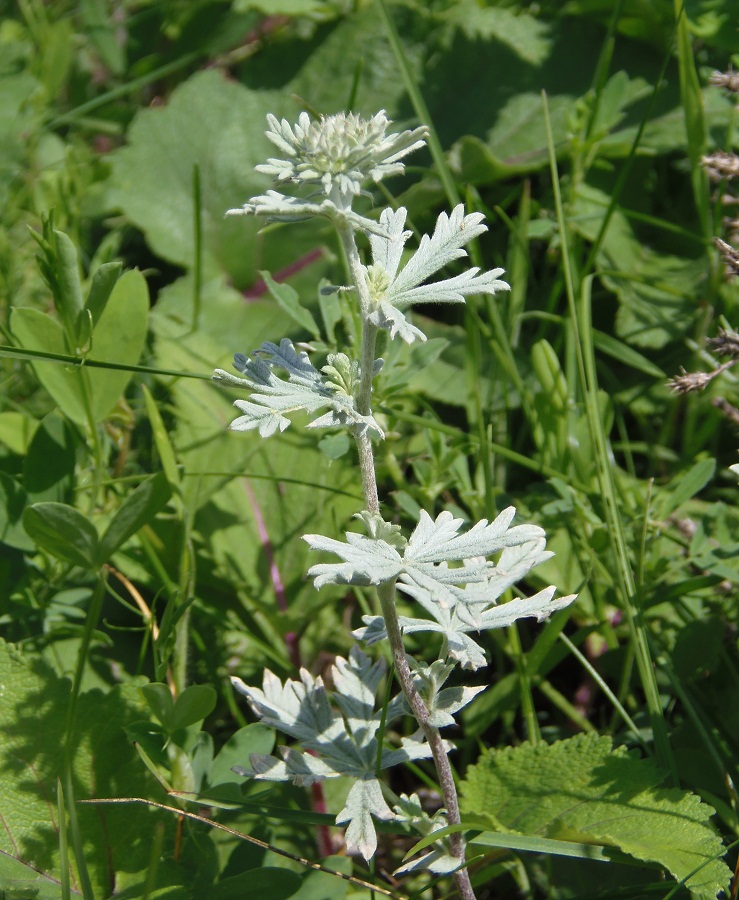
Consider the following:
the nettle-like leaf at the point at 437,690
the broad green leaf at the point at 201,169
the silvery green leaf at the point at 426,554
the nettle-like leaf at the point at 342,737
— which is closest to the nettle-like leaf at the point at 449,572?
the silvery green leaf at the point at 426,554

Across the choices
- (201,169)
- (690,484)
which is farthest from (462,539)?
(201,169)

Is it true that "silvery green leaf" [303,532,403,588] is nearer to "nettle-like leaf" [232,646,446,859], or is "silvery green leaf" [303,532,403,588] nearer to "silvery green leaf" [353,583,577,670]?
→ "silvery green leaf" [353,583,577,670]

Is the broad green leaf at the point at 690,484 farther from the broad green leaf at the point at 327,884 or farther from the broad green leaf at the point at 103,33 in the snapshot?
the broad green leaf at the point at 103,33

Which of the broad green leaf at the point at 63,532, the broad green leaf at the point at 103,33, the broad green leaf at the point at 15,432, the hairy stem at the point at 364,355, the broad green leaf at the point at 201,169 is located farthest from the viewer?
the broad green leaf at the point at 103,33

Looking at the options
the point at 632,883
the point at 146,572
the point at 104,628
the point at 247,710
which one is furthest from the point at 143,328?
the point at 632,883

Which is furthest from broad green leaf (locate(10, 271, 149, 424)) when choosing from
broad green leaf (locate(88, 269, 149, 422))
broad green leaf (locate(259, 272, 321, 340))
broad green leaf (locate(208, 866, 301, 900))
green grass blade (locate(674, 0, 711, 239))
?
green grass blade (locate(674, 0, 711, 239))

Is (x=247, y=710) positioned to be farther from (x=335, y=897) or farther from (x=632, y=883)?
(x=632, y=883)

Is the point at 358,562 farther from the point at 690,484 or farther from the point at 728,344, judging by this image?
the point at 690,484

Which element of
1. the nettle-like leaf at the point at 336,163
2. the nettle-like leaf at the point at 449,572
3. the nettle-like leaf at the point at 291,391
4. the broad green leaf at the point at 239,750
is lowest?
the broad green leaf at the point at 239,750
